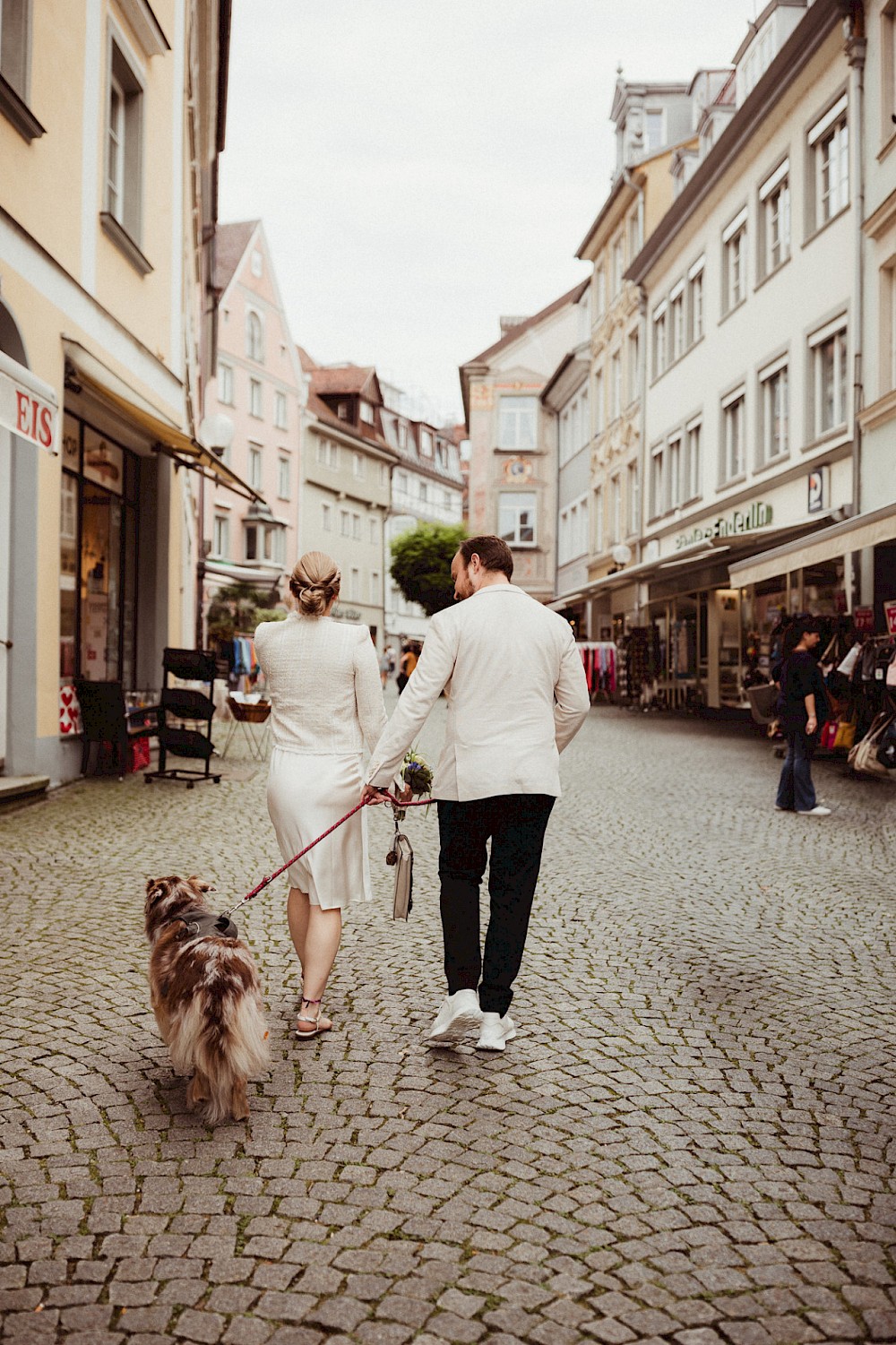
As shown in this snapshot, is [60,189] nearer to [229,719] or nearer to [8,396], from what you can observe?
[8,396]

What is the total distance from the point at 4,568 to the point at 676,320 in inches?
Result: 836

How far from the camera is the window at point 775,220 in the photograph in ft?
67.3

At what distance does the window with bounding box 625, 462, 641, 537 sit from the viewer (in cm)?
3169

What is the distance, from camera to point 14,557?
33.6 feet

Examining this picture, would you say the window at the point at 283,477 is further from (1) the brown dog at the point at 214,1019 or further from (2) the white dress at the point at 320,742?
(1) the brown dog at the point at 214,1019

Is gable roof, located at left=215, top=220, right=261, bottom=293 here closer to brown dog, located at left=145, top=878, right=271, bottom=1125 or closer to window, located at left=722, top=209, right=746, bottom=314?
window, located at left=722, top=209, right=746, bottom=314

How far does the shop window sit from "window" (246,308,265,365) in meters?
36.0

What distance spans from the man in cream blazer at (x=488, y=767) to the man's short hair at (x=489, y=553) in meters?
0.08

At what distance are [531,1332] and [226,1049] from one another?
1310 mm

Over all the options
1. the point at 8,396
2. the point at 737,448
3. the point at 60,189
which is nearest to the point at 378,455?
the point at 737,448

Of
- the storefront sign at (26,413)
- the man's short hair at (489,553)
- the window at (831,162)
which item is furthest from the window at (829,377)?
the man's short hair at (489,553)

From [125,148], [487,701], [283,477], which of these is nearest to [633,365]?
[125,148]

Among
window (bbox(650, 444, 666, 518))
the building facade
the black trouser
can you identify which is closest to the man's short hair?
the black trouser

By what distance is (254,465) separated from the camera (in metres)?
51.9
